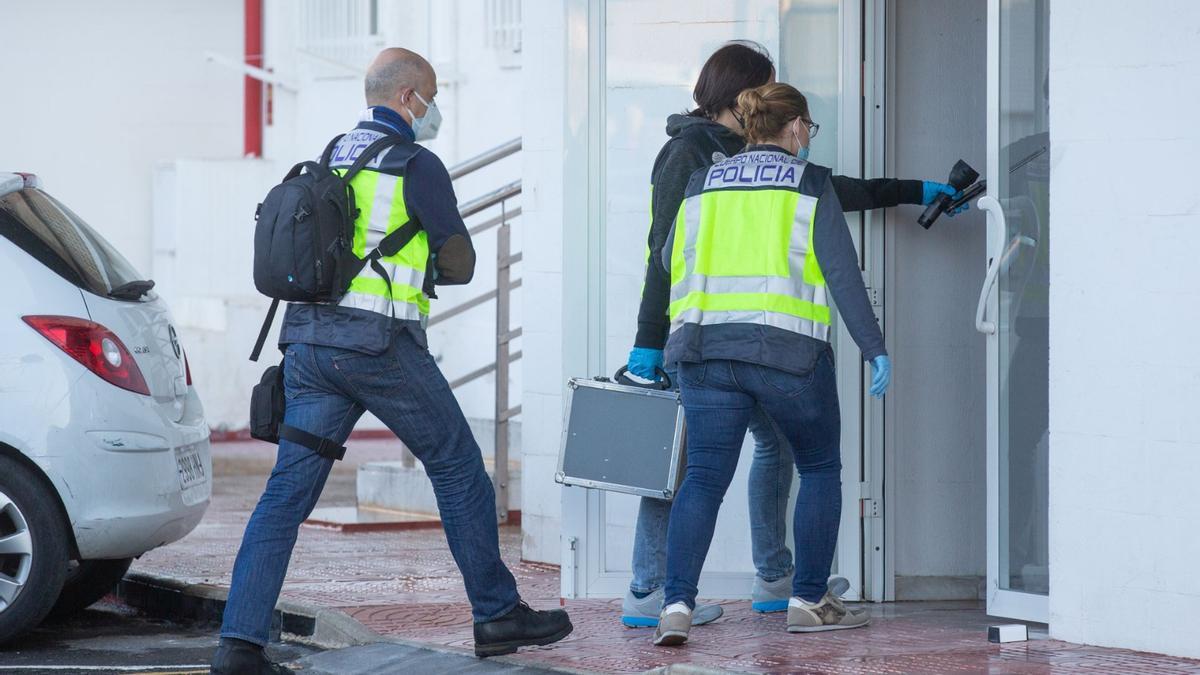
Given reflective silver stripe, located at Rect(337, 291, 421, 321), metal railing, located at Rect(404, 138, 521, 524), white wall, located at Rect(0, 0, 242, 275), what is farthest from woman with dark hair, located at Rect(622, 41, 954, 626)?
white wall, located at Rect(0, 0, 242, 275)

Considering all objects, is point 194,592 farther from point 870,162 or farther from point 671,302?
point 870,162

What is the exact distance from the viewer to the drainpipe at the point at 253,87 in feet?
55.8

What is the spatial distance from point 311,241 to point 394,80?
2.10ft

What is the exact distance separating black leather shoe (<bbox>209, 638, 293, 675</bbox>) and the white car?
0.85m

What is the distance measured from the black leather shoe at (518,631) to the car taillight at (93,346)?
1.46 meters

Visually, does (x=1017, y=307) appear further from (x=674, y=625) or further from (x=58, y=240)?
(x=58, y=240)

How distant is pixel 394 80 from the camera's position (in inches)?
215

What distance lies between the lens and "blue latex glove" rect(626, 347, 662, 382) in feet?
19.3

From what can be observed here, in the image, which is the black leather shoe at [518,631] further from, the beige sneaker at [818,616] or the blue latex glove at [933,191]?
the blue latex glove at [933,191]

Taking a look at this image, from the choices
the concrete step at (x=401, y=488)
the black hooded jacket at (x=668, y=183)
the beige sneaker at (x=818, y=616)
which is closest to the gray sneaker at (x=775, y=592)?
the beige sneaker at (x=818, y=616)
